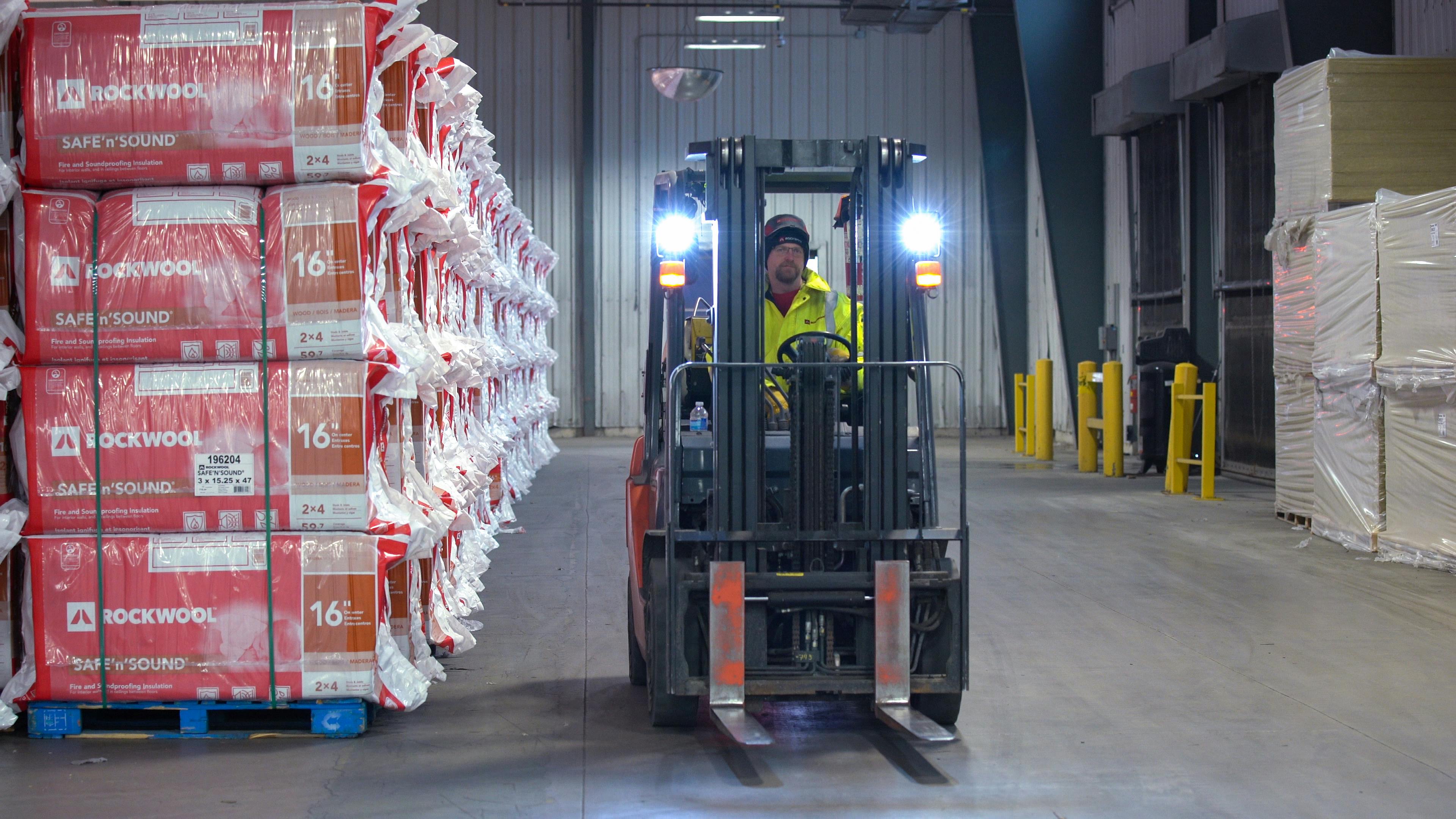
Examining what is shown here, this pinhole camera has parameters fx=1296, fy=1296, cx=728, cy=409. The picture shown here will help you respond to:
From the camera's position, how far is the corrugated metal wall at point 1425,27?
10164 mm

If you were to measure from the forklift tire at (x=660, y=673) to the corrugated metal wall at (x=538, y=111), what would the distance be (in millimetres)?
16433

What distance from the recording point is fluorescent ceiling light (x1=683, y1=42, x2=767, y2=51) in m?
18.8

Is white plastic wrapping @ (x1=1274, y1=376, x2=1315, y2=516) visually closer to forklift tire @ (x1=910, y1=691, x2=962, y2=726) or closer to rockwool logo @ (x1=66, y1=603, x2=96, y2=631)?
forklift tire @ (x1=910, y1=691, x2=962, y2=726)

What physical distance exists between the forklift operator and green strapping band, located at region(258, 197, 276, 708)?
1809mm

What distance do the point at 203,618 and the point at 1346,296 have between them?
7.68m

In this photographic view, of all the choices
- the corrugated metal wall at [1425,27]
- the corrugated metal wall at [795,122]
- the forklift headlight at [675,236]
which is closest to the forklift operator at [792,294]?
the forklift headlight at [675,236]

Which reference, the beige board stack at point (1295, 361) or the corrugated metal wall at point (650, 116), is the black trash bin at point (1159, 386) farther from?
the corrugated metal wall at point (650, 116)

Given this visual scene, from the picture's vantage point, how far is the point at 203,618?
14.8 feet

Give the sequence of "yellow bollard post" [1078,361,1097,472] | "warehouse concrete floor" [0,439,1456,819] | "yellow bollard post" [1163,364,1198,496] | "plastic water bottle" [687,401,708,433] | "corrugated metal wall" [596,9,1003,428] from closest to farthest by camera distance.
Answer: "warehouse concrete floor" [0,439,1456,819] < "plastic water bottle" [687,401,708,433] < "yellow bollard post" [1163,364,1198,496] < "yellow bollard post" [1078,361,1097,472] < "corrugated metal wall" [596,9,1003,428]

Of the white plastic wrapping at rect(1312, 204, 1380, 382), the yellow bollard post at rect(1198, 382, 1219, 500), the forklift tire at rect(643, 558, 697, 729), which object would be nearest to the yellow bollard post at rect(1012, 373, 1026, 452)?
the yellow bollard post at rect(1198, 382, 1219, 500)

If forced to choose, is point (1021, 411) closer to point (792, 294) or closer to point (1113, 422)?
point (1113, 422)

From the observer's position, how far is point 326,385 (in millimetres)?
Result: 4562

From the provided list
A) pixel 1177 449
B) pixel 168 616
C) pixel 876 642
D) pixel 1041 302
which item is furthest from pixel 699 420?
pixel 1041 302

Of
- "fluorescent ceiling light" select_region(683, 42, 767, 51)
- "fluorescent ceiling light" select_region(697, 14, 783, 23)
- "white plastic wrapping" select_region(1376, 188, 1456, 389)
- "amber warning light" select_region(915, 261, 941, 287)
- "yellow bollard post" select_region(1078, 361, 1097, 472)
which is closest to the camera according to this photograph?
"amber warning light" select_region(915, 261, 941, 287)
